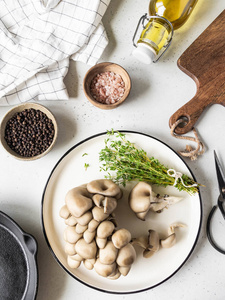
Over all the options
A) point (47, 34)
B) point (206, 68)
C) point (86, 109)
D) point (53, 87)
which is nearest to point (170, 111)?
point (206, 68)

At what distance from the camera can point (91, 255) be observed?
1.27 meters

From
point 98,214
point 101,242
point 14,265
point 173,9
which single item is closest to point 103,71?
point 173,9

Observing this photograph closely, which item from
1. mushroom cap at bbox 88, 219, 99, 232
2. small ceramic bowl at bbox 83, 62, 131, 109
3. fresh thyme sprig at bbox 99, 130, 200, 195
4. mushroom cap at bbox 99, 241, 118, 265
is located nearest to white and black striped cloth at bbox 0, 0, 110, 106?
small ceramic bowl at bbox 83, 62, 131, 109

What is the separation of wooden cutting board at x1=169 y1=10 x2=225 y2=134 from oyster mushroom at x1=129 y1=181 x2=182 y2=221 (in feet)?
1.05

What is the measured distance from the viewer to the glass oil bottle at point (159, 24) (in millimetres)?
1370

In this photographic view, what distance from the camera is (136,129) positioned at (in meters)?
1.57

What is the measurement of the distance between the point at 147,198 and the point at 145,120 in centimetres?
39

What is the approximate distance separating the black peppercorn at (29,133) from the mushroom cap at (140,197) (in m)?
0.45

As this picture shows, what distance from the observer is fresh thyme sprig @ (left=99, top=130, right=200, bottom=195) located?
4.68 feet

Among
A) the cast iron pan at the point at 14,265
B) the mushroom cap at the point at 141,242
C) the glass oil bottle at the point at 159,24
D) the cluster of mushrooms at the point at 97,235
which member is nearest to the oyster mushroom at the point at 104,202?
the cluster of mushrooms at the point at 97,235

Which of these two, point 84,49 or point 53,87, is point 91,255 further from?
point 84,49

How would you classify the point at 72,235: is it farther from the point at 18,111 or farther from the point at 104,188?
the point at 18,111

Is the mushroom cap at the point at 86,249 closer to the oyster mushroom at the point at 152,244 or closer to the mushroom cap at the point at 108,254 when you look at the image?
the mushroom cap at the point at 108,254

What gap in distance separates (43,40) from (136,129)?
59cm
